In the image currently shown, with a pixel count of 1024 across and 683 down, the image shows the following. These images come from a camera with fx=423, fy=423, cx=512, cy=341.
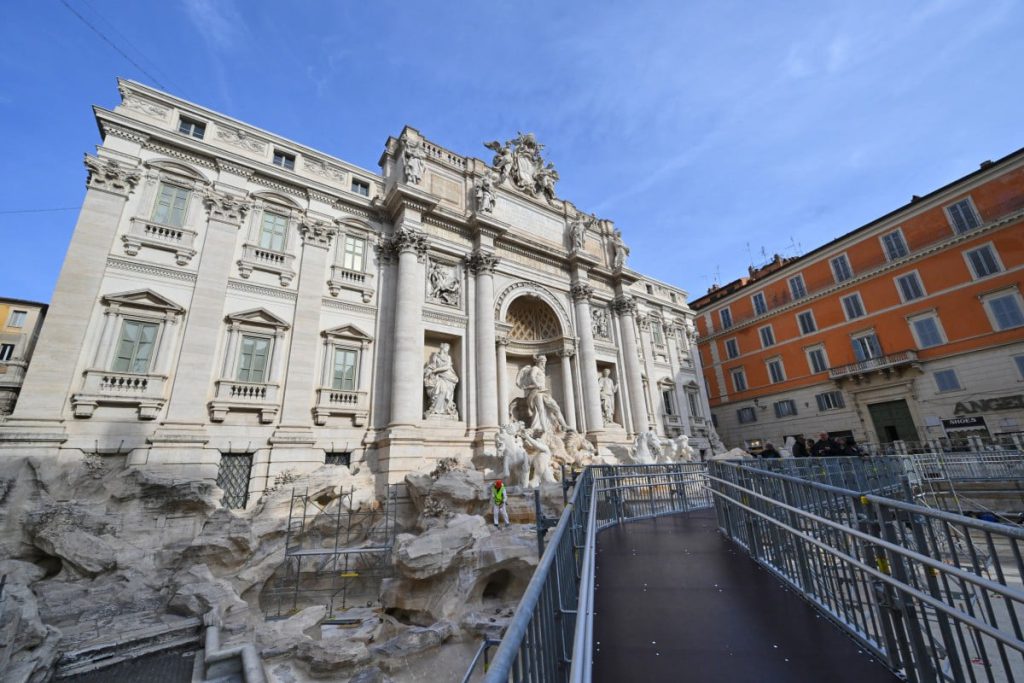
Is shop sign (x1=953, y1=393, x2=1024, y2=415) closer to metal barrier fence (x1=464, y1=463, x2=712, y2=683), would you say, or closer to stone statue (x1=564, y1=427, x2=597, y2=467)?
stone statue (x1=564, y1=427, x2=597, y2=467)

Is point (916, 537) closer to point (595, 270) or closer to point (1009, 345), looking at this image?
point (595, 270)

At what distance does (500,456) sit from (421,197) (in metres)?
10.1

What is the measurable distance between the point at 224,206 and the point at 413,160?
270 inches

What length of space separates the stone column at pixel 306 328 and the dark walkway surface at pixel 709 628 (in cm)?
1076

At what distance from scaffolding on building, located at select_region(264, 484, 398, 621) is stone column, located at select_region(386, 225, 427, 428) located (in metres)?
2.96

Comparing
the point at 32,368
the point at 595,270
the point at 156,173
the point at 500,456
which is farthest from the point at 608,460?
the point at 156,173

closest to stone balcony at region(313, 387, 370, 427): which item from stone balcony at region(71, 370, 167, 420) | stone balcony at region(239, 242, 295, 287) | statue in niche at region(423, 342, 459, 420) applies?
statue in niche at region(423, 342, 459, 420)

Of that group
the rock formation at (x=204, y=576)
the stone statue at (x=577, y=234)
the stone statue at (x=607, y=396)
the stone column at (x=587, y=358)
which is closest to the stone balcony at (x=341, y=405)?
the rock formation at (x=204, y=576)

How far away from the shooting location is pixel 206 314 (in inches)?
485

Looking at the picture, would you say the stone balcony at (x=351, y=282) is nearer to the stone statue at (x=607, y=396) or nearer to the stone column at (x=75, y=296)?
the stone column at (x=75, y=296)

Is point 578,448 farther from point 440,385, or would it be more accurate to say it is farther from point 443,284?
point 443,284

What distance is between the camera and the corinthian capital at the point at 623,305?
23094 millimetres

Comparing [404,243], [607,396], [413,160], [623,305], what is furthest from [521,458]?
[623,305]

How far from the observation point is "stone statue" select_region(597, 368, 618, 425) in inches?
812
